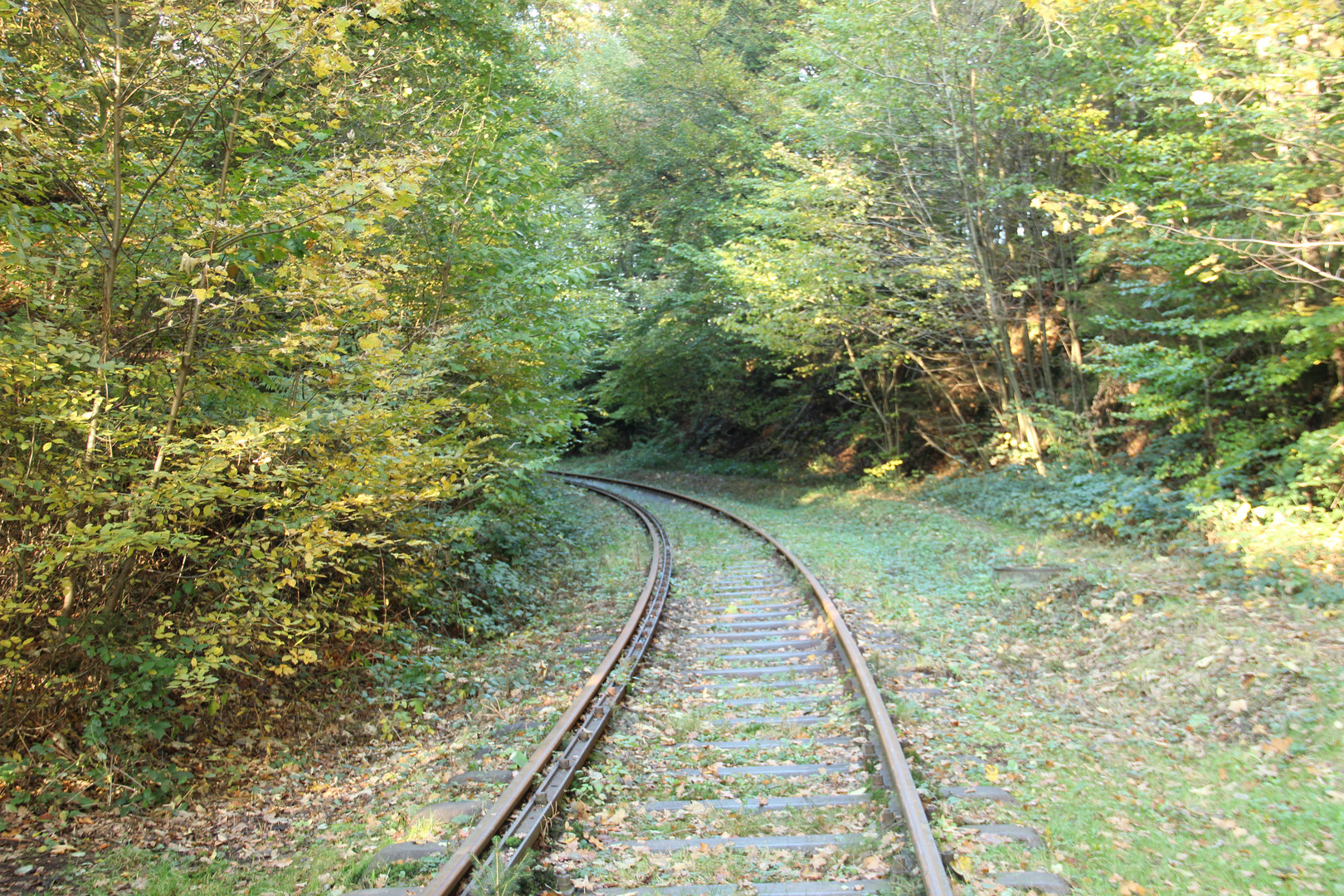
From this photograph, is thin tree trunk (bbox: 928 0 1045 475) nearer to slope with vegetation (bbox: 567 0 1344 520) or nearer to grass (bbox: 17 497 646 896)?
slope with vegetation (bbox: 567 0 1344 520)

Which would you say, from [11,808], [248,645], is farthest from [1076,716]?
[11,808]

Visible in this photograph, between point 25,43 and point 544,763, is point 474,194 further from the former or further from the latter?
point 544,763

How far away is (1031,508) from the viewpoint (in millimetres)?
12812

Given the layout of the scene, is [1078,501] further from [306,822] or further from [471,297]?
[306,822]

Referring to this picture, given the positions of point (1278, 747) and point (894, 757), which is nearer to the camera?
point (894, 757)

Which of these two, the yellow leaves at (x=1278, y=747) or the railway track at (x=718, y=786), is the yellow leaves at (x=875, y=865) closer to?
the railway track at (x=718, y=786)

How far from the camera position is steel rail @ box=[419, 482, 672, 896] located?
11.7 ft

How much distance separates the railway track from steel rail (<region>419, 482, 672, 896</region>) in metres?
0.01

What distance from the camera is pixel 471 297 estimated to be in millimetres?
7973

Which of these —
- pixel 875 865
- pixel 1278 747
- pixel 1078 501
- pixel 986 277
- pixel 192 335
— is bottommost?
pixel 875 865

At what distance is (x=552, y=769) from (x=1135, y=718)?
417 cm

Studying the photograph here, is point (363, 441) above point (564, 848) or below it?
above

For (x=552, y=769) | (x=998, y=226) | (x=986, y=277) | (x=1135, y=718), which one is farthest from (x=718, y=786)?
(x=998, y=226)

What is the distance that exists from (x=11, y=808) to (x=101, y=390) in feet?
7.43
